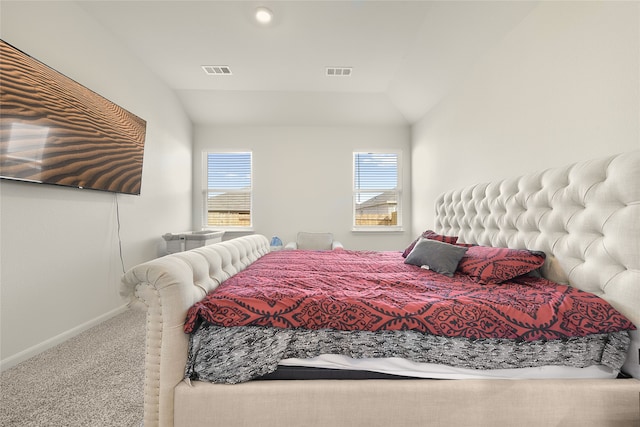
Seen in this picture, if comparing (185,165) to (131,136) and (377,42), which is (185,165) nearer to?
(131,136)

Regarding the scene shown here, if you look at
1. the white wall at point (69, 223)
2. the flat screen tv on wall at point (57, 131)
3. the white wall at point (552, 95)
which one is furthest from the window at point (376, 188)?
the flat screen tv on wall at point (57, 131)

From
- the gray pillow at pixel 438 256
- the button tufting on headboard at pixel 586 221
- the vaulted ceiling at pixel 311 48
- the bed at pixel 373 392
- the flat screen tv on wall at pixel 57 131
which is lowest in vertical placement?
the bed at pixel 373 392

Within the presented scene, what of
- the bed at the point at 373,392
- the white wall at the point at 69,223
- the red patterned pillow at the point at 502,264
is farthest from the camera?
the white wall at the point at 69,223

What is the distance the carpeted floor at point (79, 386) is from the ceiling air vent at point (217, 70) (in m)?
3.15

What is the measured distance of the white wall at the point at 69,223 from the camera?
1.88m

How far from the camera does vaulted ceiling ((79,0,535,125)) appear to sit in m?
2.52

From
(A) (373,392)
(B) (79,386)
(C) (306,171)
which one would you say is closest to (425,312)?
(A) (373,392)

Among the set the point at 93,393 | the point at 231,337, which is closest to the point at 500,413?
the point at 231,337

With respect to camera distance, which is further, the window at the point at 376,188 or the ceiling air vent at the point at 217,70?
the window at the point at 376,188

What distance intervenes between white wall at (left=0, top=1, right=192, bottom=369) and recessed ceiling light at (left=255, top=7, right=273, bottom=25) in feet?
5.36

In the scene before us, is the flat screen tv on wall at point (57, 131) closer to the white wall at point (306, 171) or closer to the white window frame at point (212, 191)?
the white window frame at point (212, 191)

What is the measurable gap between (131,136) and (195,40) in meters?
1.31

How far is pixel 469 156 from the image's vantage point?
290cm

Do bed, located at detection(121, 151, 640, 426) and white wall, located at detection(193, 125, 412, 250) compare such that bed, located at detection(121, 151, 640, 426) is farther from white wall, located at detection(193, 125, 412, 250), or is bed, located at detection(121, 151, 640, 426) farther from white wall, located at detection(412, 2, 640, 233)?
white wall, located at detection(193, 125, 412, 250)
